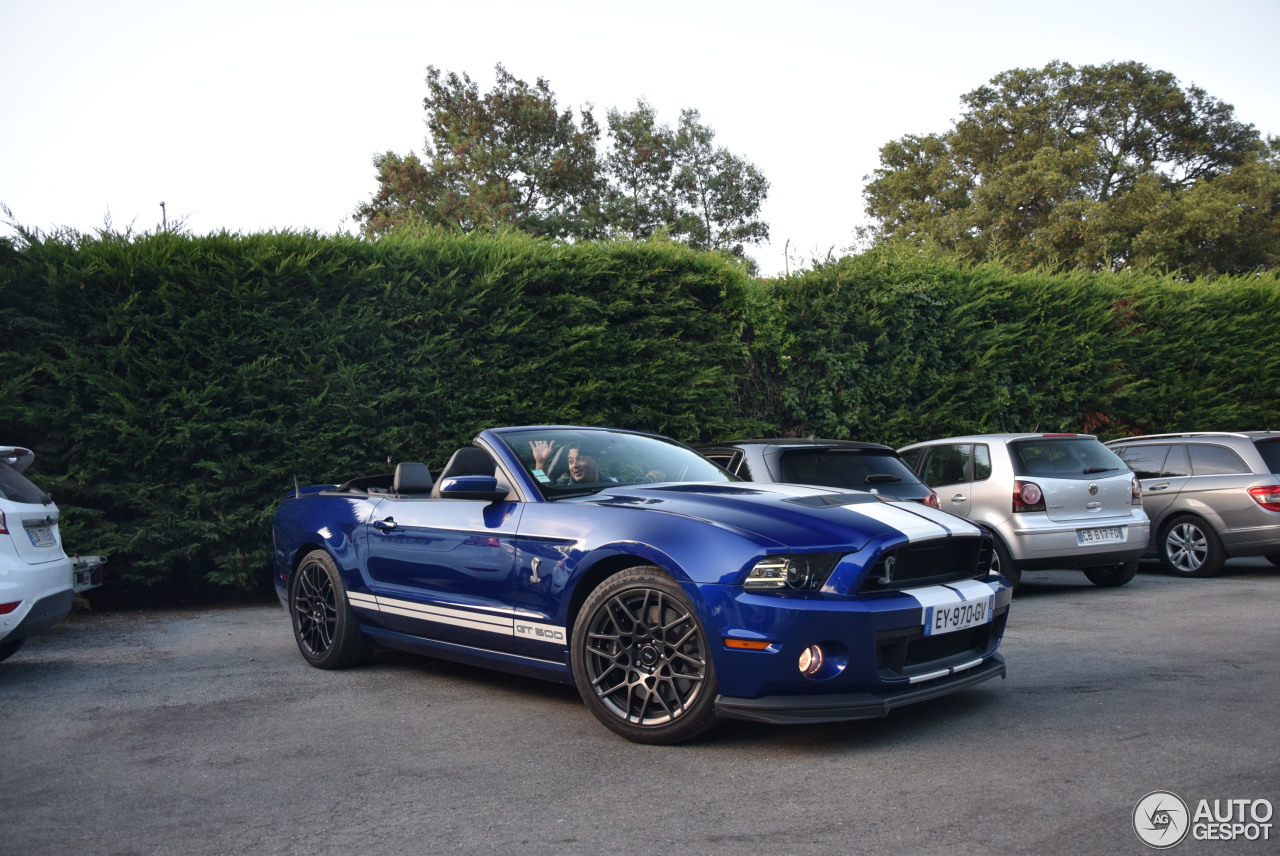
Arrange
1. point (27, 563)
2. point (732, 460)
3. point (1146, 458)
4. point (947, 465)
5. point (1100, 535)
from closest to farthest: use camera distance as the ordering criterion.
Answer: point (27, 563), point (732, 460), point (1100, 535), point (947, 465), point (1146, 458)

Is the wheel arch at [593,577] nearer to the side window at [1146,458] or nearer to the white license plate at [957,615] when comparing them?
the white license plate at [957,615]

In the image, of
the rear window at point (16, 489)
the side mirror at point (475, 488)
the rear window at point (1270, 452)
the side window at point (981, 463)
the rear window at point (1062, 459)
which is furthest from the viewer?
the rear window at point (1270, 452)

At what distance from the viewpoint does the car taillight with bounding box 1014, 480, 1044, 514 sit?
9633 millimetres

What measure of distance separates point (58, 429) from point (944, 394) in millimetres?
10695

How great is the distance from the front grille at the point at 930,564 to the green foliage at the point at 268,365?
629 centimetres


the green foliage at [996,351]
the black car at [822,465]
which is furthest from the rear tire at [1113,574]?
the green foliage at [996,351]

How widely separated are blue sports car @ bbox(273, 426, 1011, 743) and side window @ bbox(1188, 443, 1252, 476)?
7.43 metres

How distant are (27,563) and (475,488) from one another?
2.98 m

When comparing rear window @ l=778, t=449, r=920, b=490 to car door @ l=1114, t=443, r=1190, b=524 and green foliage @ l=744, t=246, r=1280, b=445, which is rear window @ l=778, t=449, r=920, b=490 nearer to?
green foliage @ l=744, t=246, r=1280, b=445

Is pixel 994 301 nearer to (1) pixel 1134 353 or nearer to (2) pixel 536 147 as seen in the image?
(1) pixel 1134 353

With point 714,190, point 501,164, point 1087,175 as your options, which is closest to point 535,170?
point 501,164

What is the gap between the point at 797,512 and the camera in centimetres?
480

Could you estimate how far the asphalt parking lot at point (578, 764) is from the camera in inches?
139

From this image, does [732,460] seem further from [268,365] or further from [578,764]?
[268,365]
